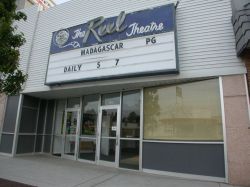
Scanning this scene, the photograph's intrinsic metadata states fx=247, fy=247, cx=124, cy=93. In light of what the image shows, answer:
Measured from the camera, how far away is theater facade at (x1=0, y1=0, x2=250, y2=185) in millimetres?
7812

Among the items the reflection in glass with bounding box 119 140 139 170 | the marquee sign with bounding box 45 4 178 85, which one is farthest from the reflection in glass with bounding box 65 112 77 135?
the reflection in glass with bounding box 119 140 139 170

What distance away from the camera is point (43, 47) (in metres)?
12.4

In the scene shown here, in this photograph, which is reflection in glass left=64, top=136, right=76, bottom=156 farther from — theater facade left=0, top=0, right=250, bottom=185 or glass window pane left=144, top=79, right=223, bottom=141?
glass window pane left=144, top=79, right=223, bottom=141

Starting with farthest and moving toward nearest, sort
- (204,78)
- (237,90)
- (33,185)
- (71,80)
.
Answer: (71,80) < (204,78) < (237,90) < (33,185)

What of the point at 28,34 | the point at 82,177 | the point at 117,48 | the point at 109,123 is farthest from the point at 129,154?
the point at 28,34

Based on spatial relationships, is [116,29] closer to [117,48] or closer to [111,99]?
[117,48]

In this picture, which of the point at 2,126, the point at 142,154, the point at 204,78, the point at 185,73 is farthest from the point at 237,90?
the point at 2,126

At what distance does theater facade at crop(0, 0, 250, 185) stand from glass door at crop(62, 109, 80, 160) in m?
0.05

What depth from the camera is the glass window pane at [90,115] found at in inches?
443

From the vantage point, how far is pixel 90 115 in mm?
11508

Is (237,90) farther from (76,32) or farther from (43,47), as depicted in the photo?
(43,47)

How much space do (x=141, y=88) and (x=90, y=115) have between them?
309 cm

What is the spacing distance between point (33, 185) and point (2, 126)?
23.3 ft

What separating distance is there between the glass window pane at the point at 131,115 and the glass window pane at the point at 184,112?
38cm
